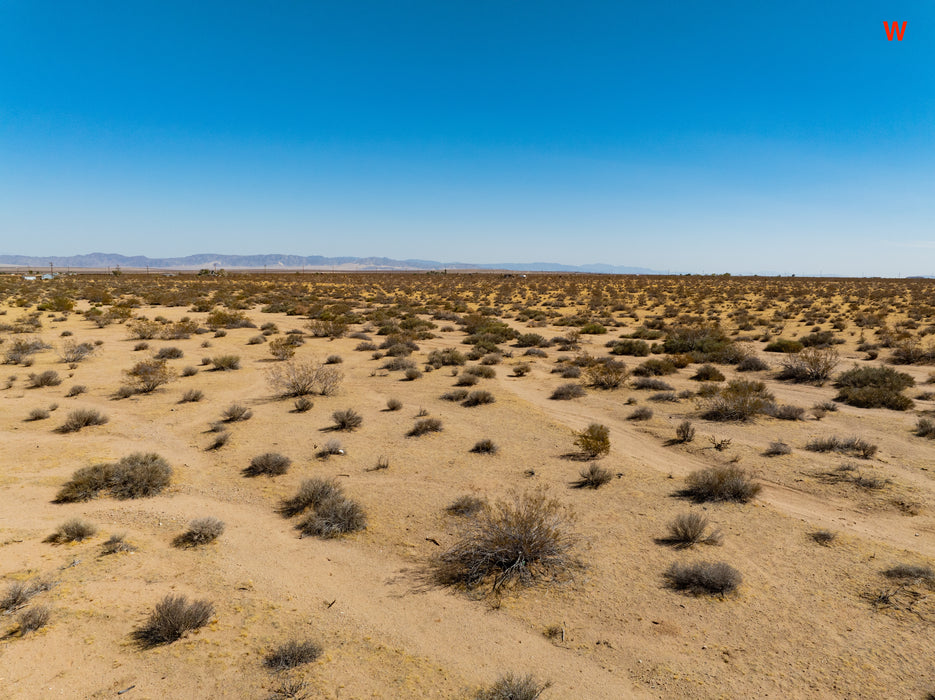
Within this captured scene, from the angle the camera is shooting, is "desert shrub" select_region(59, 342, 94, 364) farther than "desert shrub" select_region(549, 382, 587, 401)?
Yes

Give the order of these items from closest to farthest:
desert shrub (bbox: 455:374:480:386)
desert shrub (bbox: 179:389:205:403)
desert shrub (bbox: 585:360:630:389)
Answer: desert shrub (bbox: 179:389:205:403) → desert shrub (bbox: 585:360:630:389) → desert shrub (bbox: 455:374:480:386)

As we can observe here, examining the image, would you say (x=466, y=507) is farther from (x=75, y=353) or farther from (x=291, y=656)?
(x=75, y=353)

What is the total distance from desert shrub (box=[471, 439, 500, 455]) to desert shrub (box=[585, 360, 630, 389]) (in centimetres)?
669

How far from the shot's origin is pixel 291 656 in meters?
4.66

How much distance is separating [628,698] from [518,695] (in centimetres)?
110

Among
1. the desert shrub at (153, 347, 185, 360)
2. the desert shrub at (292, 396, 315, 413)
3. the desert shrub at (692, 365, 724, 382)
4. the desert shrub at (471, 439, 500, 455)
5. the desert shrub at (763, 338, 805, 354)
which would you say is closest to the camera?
the desert shrub at (471, 439, 500, 455)

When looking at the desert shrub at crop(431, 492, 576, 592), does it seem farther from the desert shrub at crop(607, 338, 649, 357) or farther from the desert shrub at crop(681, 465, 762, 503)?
the desert shrub at crop(607, 338, 649, 357)

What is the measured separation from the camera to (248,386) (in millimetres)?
15695

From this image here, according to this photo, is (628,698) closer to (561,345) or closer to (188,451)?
(188,451)

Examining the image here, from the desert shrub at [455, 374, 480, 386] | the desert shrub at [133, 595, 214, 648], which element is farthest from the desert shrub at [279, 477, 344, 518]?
the desert shrub at [455, 374, 480, 386]

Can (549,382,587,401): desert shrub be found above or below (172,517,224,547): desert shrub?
above

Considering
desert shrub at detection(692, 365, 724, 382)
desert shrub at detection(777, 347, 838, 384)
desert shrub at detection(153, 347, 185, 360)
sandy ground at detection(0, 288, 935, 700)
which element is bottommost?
sandy ground at detection(0, 288, 935, 700)

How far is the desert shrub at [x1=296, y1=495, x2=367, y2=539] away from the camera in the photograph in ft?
23.6

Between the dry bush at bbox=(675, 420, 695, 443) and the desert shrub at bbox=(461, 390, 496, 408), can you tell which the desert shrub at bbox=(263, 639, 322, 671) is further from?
the desert shrub at bbox=(461, 390, 496, 408)
